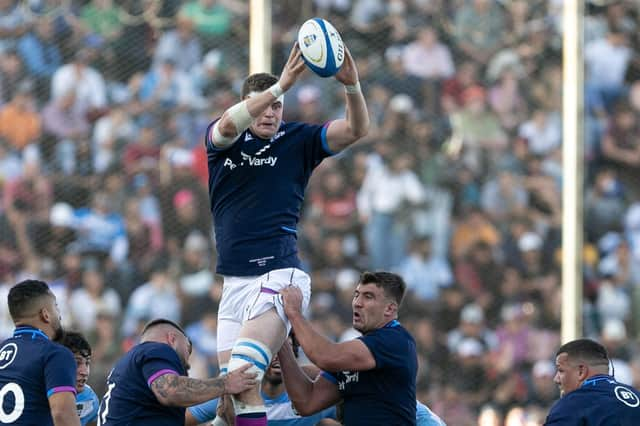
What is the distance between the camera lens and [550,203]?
12766 millimetres

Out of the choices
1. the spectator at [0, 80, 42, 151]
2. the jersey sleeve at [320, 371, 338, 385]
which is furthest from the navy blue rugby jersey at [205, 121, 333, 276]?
the spectator at [0, 80, 42, 151]

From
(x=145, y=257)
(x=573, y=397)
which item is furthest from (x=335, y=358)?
(x=145, y=257)

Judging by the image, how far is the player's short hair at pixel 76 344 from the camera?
24.5 feet

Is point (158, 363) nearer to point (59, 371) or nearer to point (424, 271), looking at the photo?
point (59, 371)

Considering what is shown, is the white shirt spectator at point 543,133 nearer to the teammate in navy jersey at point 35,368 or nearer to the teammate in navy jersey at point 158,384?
the teammate in navy jersey at point 158,384

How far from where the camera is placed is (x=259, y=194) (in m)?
6.67

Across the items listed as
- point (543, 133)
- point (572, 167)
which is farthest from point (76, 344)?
point (543, 133)

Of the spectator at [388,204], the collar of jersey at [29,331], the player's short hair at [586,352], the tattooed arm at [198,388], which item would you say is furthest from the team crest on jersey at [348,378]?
the spectator at [388,204]

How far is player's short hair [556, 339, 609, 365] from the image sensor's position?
23.0 feet

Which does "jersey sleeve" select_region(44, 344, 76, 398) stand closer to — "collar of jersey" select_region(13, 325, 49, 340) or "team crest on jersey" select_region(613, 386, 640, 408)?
"collar of jersey" select_region(13, 325, 49, 340)

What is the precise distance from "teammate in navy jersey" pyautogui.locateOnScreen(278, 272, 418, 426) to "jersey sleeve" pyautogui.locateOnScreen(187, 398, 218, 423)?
2.50 ft

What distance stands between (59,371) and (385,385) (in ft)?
5.47

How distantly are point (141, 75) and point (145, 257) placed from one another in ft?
6.05

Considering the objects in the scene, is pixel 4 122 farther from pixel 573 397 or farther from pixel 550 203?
pixel 573 397
